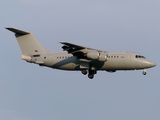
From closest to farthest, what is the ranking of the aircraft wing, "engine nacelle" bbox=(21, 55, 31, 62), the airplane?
the airplane
the aircraft wing
"engine nacelle" bbox=(21, 55, 31, 62)

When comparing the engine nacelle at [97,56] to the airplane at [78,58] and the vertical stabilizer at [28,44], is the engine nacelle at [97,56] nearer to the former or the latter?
the airplane at [78,58]

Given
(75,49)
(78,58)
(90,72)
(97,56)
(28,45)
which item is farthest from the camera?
(28,45)

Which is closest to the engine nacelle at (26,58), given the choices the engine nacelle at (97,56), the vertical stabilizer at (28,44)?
the vertical stabilizer at (28,44)

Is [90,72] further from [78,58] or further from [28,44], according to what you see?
[28,44]

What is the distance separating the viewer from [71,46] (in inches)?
1678

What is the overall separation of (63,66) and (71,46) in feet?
9.50

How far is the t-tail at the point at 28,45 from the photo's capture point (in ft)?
151

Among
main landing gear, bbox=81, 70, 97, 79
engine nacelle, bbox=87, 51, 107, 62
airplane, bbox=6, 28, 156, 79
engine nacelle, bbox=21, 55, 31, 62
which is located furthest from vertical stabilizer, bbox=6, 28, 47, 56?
engine nacelle, bbox=87, 51, 107, 62

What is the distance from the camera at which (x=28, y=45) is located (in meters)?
46.5

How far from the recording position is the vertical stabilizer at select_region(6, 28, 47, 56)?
46.2 metres

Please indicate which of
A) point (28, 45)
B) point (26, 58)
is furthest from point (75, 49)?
point (28, 45)

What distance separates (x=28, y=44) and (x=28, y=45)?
0.36ft

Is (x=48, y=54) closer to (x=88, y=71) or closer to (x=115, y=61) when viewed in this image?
(x=88, y=71)

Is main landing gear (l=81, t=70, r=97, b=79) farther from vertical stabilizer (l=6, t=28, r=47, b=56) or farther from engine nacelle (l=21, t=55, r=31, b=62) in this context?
engine nacelle (l=21, t=55, r=31, b=62)
